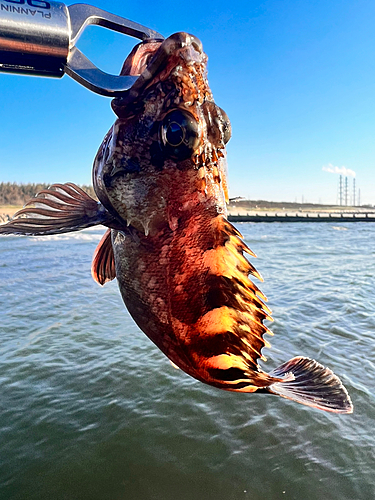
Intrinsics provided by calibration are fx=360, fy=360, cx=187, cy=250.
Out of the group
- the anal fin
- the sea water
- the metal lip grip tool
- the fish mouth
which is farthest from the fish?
the sea water

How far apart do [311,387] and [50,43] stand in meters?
1.75

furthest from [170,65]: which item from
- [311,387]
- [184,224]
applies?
[311,387]

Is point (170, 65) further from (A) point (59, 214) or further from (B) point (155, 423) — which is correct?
(B) point (155, 423)

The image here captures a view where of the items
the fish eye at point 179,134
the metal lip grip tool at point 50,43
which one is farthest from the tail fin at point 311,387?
the metal lip grip tool at point 50,43

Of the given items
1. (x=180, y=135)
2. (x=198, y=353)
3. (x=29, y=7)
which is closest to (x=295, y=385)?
(x=198, y=353)

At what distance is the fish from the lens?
1.29 metres

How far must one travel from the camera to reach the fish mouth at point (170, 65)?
1305 mm

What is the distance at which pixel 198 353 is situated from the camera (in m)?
1.34

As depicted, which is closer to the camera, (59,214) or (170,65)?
(170,65)

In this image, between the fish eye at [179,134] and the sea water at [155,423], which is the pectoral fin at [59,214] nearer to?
the fish eye at [179,134]

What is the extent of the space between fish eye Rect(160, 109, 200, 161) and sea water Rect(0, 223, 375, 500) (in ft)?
8.59

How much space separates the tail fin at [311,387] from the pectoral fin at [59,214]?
986mm

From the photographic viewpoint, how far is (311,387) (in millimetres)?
1581

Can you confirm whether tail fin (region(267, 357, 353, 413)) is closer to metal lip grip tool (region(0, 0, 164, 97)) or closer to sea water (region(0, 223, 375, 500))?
metal lip grip tool (region(0, 0, 164, 97))
